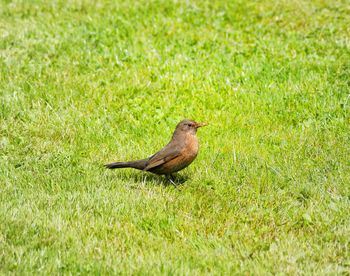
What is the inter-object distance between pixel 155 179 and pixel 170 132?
99cm

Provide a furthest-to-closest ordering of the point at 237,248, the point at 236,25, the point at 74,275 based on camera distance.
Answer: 1. the point at 236,25
2. the point at 237,248
3. the point at 74,275

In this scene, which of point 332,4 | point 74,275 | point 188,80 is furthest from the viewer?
point 332,4

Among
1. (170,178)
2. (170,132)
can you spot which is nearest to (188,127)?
(170,178)

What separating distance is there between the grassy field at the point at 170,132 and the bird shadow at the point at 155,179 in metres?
0.03

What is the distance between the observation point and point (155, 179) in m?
7.54

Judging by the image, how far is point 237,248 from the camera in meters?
5.87

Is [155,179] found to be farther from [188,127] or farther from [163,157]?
[188,127]

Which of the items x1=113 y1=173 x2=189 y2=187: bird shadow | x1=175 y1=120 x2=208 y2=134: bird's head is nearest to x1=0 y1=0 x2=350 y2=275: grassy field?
x1=113 y1=173 x2=189 y2=187: bird shadow

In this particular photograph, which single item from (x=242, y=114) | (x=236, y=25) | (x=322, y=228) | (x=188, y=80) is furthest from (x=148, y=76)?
(x=322, y=228)

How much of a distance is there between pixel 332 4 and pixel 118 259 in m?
8.24

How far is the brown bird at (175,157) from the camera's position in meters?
7.09

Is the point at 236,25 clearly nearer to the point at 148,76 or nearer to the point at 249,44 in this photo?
the point at 249,44

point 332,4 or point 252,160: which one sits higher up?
point 332,4

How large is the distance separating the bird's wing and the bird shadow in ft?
0.64
